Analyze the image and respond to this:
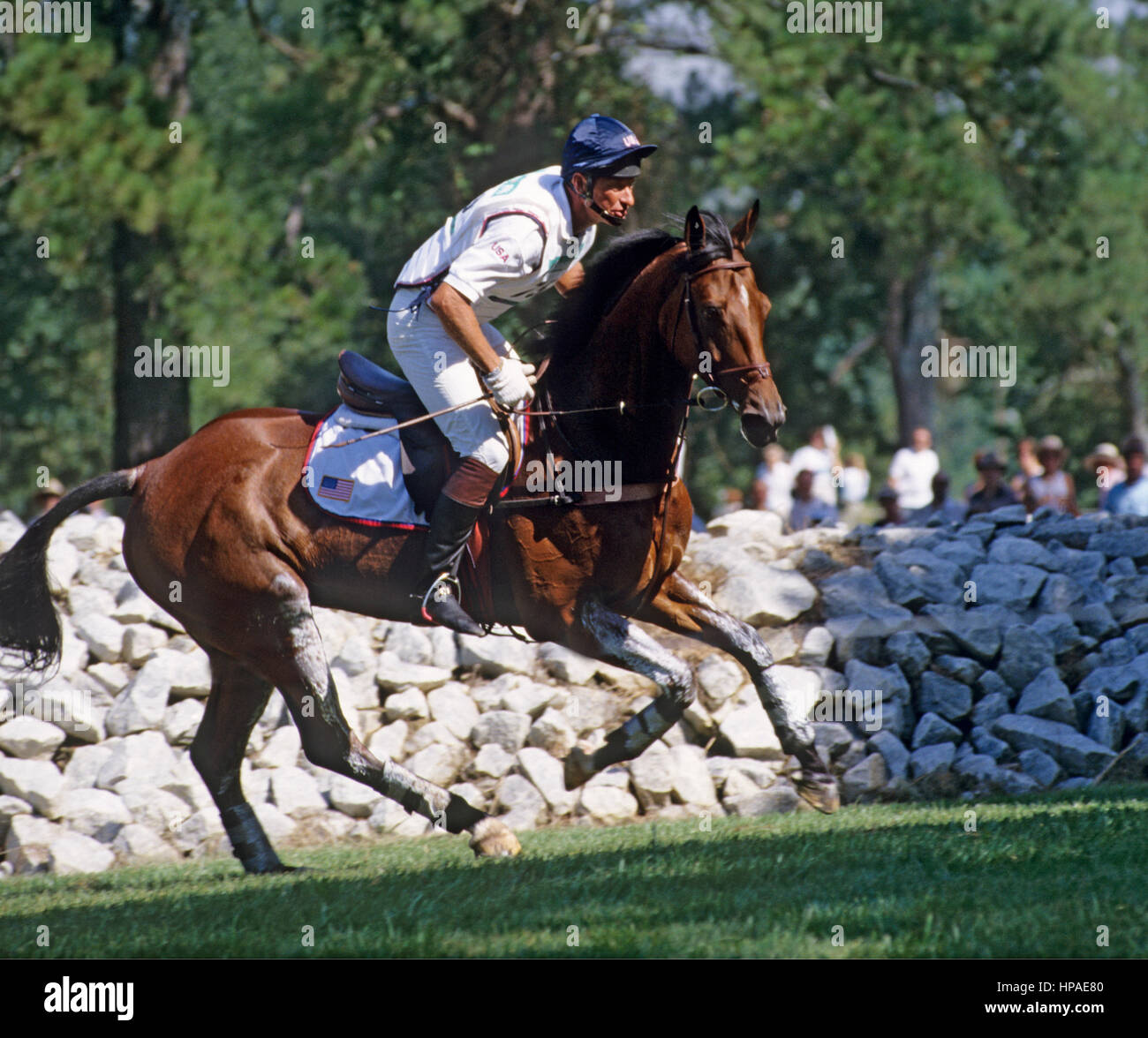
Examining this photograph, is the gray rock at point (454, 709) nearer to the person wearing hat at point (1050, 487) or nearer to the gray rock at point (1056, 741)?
the gray rock at point (1056, 741)

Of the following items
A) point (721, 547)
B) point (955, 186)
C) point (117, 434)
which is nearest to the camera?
point (721, 547)

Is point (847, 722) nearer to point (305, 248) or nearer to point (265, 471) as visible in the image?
point (265, 471)

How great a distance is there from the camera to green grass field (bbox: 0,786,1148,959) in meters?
4.92

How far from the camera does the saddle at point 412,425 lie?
262 inches

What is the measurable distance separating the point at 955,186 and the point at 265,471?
11729 millimetres

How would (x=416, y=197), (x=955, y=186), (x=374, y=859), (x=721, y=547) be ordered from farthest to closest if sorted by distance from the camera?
(x=416, y=197) → (x=955, y=186) → (x=721, y=547) → (x=374, y=859)

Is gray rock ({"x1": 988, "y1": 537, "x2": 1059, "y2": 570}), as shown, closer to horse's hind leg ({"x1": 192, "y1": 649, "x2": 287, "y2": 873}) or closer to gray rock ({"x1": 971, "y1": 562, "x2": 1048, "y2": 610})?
gray rock ({"x1": 971, "y1": 562, "x2": 1048, "y2": 610})

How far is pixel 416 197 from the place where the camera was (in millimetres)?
19938

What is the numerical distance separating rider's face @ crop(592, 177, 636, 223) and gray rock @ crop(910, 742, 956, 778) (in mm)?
Answer: 4479

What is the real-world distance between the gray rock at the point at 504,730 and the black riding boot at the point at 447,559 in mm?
2785

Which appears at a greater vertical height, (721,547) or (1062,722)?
(721,547)

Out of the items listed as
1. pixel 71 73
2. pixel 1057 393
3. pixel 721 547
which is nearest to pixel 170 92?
pixel 71 73

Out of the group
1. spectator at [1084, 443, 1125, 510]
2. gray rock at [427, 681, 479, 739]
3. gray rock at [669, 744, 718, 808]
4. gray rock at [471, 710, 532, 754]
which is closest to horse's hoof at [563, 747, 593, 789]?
gray rock at [471, 710, 532, 754]

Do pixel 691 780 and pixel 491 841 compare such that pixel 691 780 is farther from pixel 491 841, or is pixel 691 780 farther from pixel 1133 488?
pixel 1133 488
